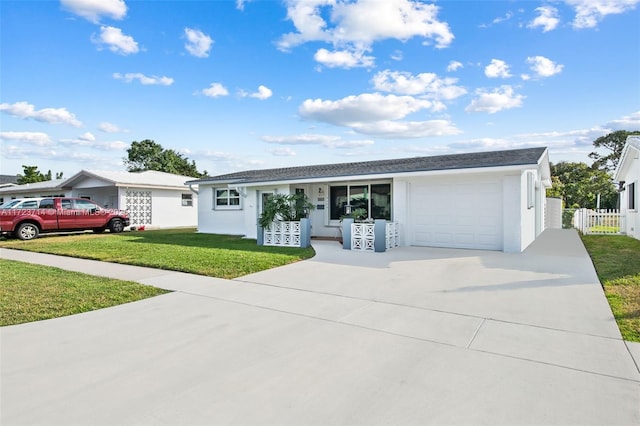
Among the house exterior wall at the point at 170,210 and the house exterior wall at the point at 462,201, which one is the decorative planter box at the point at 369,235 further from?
the house exterior wall at the point at 170,210

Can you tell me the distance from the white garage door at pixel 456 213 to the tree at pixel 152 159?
47505mm

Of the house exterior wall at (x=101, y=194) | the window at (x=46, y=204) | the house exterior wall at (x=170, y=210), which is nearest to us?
the window at (x=46, y=204)

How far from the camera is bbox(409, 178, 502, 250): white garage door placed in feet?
36.2

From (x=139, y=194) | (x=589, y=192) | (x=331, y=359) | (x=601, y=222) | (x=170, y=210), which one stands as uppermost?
(x=139, y=194)

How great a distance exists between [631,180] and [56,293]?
20018 millimetres

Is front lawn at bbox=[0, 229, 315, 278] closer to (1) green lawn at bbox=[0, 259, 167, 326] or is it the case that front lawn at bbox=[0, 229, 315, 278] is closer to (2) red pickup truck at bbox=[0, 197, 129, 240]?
→ (1) green lawn at bbox=[0, 259, 167, 326]

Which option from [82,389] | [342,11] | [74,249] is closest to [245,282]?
[82,389]

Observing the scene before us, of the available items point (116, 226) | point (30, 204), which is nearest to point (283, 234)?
point (116, 226)

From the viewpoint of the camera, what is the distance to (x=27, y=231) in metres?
14.9

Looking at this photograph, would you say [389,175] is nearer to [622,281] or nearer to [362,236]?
[362,236]

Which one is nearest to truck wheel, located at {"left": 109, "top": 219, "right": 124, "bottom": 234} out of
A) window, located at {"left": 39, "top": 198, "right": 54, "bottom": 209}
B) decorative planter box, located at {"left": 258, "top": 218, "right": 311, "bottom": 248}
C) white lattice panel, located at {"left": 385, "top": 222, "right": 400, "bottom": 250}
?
window, located at {"left": 39, "top": 198, "right": 54, "bottom": 209}

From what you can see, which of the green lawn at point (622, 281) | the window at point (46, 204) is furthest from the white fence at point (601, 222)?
the window at point (46, 204)

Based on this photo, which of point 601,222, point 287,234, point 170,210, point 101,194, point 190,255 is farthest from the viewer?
point 101,194

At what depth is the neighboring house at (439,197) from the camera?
1056cm
